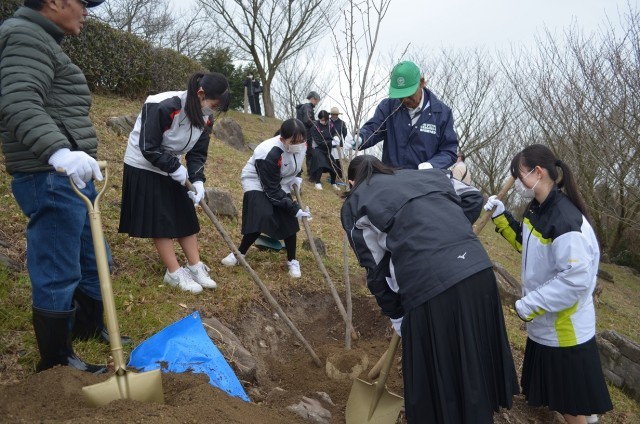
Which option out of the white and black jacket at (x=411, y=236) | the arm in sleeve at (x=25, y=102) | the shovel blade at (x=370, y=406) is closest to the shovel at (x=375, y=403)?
the shovel blade at (x=370, y=406)

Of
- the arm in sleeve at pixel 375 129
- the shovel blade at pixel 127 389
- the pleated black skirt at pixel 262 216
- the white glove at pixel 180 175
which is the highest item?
the arm in sleeve at pixel 375 129

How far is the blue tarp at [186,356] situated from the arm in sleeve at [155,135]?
1.35 m

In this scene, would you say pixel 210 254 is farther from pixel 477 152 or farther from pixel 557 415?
pixel 477 152

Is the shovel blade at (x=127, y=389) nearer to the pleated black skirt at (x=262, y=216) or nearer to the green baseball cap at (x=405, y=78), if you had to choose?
the green baseball cap at (x=405, y=78)

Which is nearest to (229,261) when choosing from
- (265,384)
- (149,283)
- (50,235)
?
(149,283)

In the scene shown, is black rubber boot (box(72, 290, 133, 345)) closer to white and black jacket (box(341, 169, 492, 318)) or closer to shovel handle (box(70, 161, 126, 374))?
shovel handle (box(70, 161, 126, 374))

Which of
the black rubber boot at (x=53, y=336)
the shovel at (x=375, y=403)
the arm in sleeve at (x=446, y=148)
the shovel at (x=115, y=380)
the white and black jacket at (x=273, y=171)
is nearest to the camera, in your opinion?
the shovel at (x=115, y=380)

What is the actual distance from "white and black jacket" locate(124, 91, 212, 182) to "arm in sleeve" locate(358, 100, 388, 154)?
125 centimetres

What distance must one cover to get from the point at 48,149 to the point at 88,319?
1.23 meters

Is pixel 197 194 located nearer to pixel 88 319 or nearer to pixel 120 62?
pixel 88 319

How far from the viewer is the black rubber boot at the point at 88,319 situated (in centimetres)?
289

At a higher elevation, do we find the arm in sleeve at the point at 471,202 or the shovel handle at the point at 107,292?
the arm in sleeve at the point at 471,202

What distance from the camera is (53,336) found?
7.81ft

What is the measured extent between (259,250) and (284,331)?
1484 millimetres
